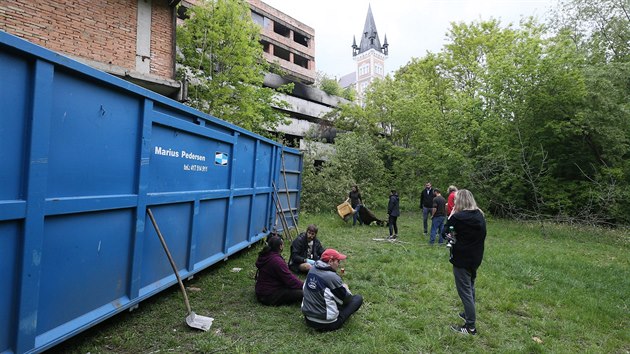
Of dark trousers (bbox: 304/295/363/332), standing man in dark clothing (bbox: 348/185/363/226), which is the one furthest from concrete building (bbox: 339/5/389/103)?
dark trousers (bbox: 304/295/363/332)

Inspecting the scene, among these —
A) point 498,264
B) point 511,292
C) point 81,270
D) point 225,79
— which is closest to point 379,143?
point 225,79

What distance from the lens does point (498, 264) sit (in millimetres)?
7703

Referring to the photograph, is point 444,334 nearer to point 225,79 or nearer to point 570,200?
point 225,79

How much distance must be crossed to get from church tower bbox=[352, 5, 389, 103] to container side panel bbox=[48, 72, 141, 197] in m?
84.4

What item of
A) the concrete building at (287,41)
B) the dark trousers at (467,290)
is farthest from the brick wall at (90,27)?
the concrete building at (287,41)

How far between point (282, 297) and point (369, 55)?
8734 cm

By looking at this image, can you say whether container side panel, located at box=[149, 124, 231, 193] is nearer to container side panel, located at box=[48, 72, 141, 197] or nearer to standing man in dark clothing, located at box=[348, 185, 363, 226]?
container side panel, located at box=[48, 72, 141, 197]

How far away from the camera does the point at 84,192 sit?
2.90 metres

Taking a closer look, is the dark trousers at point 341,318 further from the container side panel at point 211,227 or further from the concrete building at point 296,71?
the concrete building at point 296,71

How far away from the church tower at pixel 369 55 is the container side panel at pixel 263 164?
79.8 meters

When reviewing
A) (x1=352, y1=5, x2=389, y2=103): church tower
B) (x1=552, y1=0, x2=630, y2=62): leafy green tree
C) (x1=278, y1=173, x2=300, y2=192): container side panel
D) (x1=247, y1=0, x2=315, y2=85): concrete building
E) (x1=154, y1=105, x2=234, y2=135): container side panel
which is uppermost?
(x1=352, y1=5, x2=389, y2=103): church tower

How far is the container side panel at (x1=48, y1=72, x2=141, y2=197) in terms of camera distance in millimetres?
2633

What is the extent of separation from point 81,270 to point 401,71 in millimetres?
32602

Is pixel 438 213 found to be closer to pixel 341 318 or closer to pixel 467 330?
pixel 467 330
